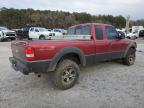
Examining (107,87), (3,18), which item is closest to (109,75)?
(107,87)

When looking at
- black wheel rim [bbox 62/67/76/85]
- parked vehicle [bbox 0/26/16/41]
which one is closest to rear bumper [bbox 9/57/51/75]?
black wheel rim [bbox 62/67/76/85]

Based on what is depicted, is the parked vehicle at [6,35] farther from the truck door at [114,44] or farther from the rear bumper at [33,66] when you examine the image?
the rear bumper at [33,66]

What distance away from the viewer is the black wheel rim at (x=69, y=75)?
532 cm

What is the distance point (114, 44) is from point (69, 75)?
2.57 metres

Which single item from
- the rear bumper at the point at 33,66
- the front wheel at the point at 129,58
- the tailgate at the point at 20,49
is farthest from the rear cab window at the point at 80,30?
the front wheel at the point at 129,58

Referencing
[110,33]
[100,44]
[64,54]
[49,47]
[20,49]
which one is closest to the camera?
[49,47]

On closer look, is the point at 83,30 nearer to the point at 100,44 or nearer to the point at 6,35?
the point at 100,44

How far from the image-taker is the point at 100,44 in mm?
6414

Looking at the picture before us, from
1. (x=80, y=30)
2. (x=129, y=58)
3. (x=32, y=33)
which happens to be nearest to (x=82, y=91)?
(x=80, y=30)

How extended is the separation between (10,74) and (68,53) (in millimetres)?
2737

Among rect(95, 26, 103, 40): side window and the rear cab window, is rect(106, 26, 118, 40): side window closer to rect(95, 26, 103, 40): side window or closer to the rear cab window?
rect(95, 26, 103, 40): side window

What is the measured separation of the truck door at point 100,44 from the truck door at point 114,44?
0.25 metres

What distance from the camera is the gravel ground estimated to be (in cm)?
441

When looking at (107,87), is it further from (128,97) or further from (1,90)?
(1,90)
